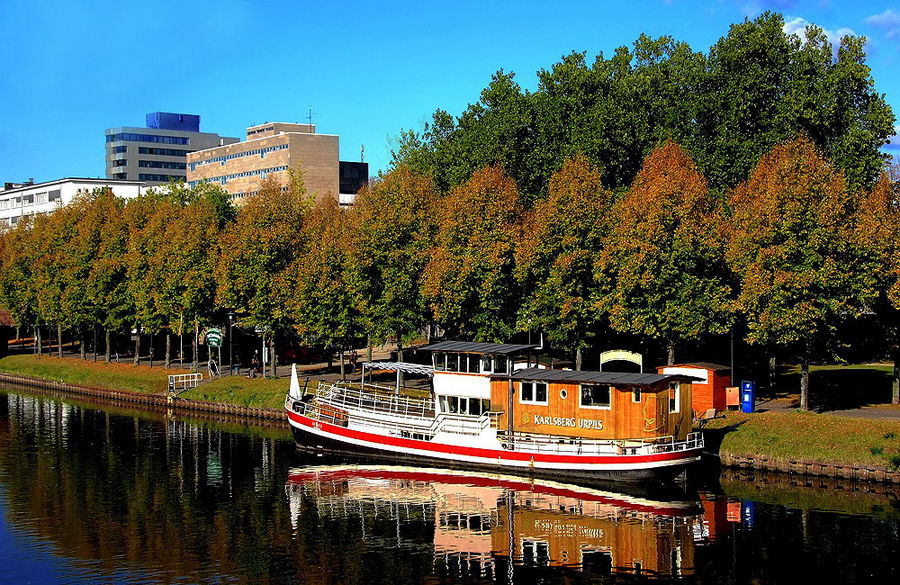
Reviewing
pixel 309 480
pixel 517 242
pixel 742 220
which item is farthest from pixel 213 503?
pixel 742 220

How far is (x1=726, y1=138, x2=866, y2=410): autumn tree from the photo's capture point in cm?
6812

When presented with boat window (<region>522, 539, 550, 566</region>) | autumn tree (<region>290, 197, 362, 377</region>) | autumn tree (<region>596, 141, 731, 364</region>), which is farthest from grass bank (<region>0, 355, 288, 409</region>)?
boat window (<region>522, 539, 550, 566</region>)

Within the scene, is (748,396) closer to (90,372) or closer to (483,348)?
(483,348)

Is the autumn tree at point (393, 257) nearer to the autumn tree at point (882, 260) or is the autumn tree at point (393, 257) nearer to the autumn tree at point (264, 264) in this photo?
the autumn tree at point (264, 264)

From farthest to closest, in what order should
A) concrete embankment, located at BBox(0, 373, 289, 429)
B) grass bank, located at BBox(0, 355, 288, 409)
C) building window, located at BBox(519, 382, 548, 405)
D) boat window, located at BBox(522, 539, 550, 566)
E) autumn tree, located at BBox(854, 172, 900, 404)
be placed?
1. grass bank, located at BBox(0, 355, 288, 409)
2. concrete embankment, located at BBox(0, 373, 289, 429)
3. autumn tree, located at BBox(854, 172, 900, 404)
4. building window, located at BBox(519, 382, 548, 405)
5. boat window, located at BBox(522, 539, 550, 566)

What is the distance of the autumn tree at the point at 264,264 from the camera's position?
9731cm

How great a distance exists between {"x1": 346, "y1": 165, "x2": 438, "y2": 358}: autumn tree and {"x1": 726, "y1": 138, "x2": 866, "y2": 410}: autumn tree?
30.5 m

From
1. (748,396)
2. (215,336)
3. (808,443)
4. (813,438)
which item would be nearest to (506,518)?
(808,443)

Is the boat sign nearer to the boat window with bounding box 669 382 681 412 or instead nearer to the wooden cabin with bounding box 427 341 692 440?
the wooden cabin with bounding box 427 341 692 440

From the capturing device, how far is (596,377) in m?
62.9

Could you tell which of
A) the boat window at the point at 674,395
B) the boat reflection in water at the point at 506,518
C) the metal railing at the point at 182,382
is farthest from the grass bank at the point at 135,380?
the boat window at the point at 674,395

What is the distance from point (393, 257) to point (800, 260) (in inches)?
1435

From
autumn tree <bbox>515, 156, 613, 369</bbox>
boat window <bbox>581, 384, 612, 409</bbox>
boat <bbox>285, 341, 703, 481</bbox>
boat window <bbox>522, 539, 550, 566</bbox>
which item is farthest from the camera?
autumn tree <bbox>515, 156, 613, 369</bbox>

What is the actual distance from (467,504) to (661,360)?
4770 centimetres
